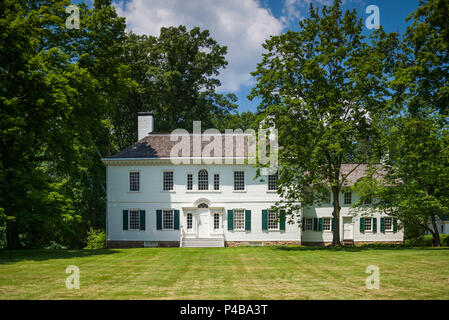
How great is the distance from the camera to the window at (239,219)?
28.7 m

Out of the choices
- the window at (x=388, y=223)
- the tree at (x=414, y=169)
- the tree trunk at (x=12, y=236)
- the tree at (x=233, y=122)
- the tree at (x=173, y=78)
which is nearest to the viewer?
the tree trunk at (x=12, y=236)

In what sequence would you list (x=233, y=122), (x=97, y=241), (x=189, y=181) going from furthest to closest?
(x=233, y=122) → (x=97, y=241) → (x=189, y=181)

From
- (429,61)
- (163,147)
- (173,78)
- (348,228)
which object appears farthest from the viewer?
(173,78)

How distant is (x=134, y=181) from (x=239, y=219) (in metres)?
8.07

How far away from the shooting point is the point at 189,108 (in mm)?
39875

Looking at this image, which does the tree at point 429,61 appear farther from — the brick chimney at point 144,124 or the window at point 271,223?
the brick chimney at point 144,124

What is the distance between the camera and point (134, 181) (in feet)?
95.0

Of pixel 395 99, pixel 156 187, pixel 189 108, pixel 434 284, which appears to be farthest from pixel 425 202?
pixel 189 108

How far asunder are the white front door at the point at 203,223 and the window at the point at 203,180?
1.59 m

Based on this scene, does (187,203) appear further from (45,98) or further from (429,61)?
(429,61)

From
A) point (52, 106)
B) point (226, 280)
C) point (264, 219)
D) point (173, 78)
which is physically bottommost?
point (264, 219)

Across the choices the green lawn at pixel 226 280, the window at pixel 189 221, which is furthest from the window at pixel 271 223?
the green lawn at pixel 226 280

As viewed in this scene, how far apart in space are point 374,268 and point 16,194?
1546 centimetres

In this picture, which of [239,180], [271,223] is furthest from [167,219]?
[271,223]
